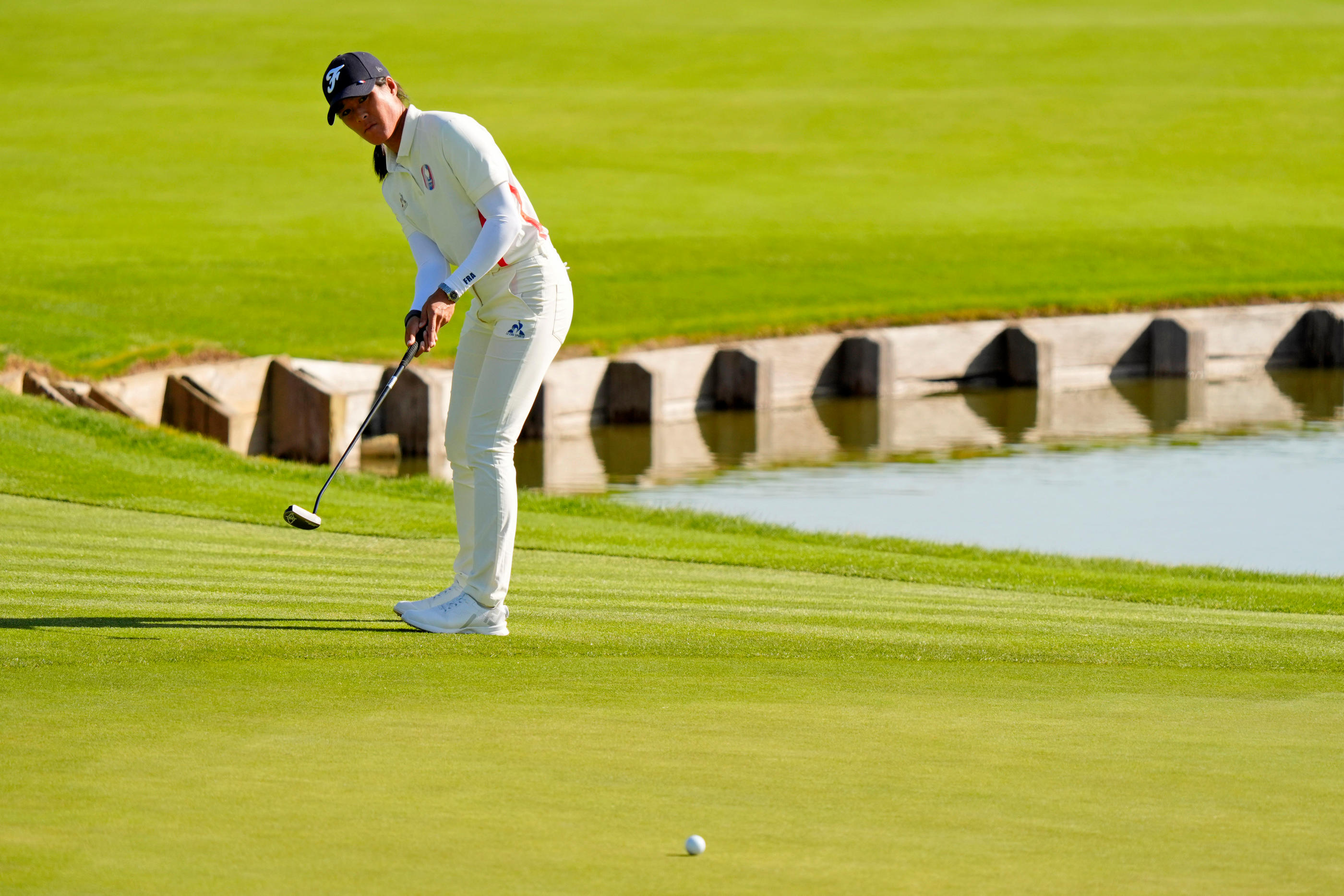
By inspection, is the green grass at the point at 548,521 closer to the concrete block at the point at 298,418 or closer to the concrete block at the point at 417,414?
the concrete block at the point at 298,418

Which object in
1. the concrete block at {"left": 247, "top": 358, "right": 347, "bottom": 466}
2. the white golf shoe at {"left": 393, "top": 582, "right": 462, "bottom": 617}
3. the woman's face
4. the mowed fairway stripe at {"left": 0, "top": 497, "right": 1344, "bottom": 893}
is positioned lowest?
the mowed fairway stripe at {"left": 0, "top": 497, "right": 1344, "bottom": 893}

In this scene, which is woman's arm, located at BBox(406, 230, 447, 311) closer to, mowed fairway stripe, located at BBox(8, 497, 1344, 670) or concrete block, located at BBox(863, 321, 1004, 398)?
mowed fairway stripe, located at BBox(8, 497, 1344, 670)

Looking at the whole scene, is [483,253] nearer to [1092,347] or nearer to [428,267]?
[428,267]

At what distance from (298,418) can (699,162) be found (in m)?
14.2

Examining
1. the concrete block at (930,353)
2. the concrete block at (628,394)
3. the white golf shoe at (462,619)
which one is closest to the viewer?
the white golf shoe at (462,619)

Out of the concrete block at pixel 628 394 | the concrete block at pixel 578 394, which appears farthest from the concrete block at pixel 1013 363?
the concrete block at pixel 578 394

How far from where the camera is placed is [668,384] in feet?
67.5

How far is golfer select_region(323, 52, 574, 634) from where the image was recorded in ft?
20.9

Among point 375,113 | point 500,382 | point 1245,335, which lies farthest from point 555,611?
point 1245,335

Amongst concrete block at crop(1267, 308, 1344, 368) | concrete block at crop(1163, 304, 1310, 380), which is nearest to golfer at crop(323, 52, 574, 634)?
concrete block at crop(1163, 304, 1310, 380)

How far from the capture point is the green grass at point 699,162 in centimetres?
2234

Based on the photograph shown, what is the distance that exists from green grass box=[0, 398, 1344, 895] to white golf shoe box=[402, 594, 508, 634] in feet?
0.33

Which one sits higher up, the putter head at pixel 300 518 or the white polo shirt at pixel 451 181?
the white polo shirt at pixel 451 181

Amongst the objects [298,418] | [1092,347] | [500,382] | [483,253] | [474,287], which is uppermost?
[1092,347]
